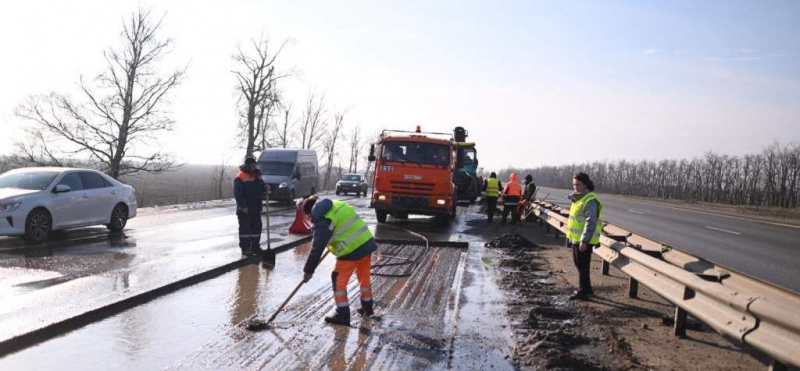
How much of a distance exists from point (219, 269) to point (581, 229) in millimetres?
5443

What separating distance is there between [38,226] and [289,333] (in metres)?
8.06

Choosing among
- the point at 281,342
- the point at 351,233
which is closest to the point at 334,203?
the point at 351,233

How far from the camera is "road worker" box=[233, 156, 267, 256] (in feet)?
32.9

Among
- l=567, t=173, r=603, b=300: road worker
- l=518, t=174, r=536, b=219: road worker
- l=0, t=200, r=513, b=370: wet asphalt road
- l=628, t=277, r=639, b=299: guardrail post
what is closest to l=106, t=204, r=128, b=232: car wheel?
l=0, t=200, r=513, b=370: wet asphalt road

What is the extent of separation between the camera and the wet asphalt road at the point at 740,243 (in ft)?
35.7

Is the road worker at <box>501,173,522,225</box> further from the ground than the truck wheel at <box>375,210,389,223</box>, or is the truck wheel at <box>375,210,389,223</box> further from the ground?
the road worker at <box>501,173,522,225</box>

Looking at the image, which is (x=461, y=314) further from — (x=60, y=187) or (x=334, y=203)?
(x=60, y=187)

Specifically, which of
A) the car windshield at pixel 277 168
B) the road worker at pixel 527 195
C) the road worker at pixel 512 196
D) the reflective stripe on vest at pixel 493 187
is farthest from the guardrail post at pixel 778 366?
the car windshield at pixel 277 168

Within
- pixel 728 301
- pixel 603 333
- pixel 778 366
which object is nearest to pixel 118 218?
pixel 603 333

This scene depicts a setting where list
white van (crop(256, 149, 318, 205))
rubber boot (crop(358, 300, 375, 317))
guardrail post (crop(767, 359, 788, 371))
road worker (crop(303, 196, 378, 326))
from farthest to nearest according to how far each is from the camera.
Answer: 1. white van (crop(256, 149, 318, 205))
2. rubber boot (crop(358, 300, 375, 317))
3. road worker (crop(303, 196, 378, 326))
4. guardrail post (crop(767, 359, 788, 371))

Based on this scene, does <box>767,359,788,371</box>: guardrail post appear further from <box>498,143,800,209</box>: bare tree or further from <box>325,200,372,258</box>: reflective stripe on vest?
<box>498,143,800,209</box>: bare tree

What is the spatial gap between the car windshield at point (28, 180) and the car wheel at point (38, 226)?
1.92ft

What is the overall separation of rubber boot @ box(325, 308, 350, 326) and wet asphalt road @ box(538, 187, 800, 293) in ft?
24.3

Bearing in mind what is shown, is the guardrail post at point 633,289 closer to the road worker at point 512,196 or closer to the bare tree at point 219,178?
the road worker at point 512,196
